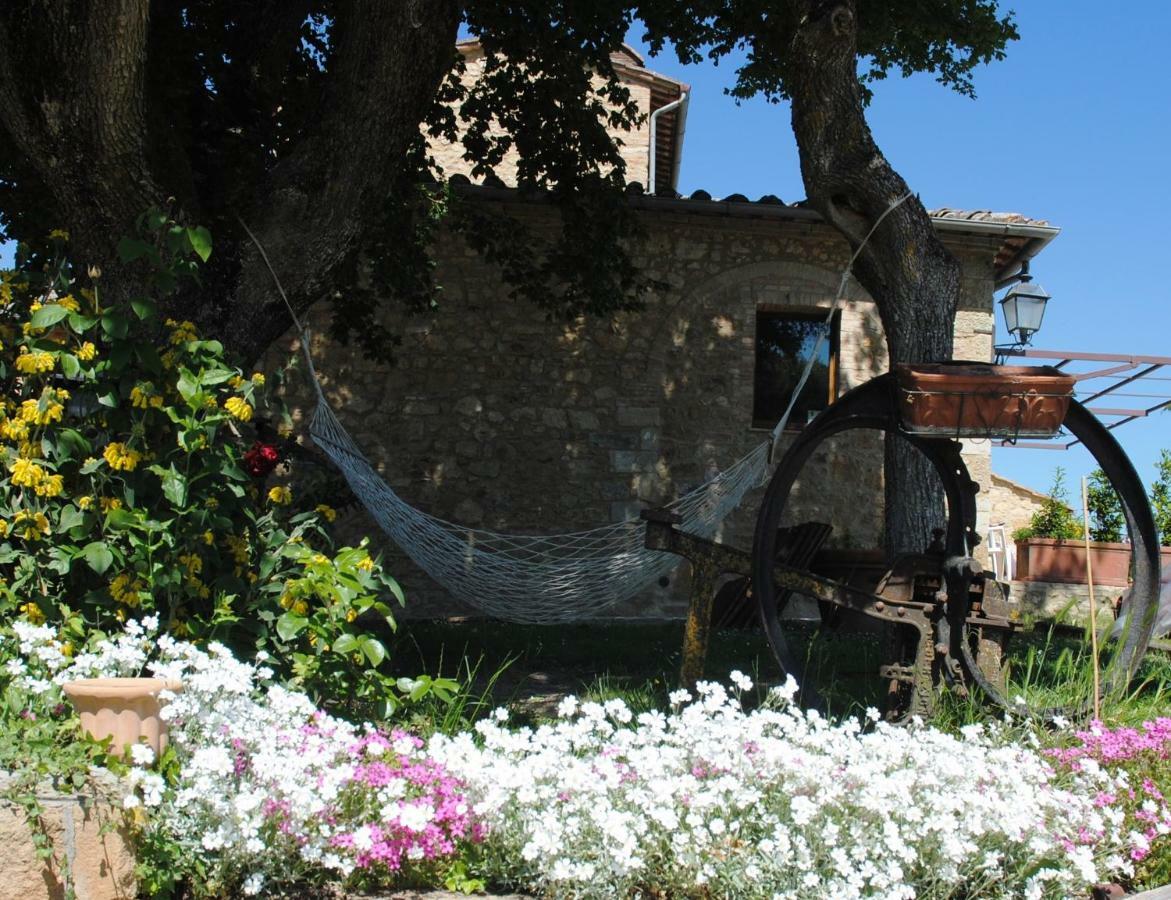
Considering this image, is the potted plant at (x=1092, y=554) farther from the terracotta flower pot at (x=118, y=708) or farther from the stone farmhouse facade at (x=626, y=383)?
the terracotta flower pot at (x=118, y=708)

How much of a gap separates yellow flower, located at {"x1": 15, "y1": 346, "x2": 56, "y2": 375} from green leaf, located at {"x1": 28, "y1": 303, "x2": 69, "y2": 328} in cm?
8

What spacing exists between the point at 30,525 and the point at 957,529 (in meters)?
2.92

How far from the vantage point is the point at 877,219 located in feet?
15.1

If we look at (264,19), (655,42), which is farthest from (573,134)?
(264,19)

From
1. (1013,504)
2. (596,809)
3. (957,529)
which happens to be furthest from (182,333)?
(1013,504)

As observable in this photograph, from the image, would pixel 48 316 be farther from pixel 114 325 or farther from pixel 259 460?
pixel 259 460

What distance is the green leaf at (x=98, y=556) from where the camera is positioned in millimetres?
3105

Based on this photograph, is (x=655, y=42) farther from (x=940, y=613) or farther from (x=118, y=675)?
(x=118, y=675)

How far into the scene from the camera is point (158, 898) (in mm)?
2391

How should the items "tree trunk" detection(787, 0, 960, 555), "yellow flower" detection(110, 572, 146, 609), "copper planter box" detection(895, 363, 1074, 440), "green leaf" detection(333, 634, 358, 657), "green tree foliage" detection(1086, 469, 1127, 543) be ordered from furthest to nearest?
"green tree foliage" detection(1086, 469, 1127, 543) < "tree trunk" detection(787, 0, 960, 555) < "copper planter box" detection(895, 363, 1074, 440) < "green leaf" detection(333, 634, 358, 657) < "yellow flower" detection(110, 572, 146, 609)

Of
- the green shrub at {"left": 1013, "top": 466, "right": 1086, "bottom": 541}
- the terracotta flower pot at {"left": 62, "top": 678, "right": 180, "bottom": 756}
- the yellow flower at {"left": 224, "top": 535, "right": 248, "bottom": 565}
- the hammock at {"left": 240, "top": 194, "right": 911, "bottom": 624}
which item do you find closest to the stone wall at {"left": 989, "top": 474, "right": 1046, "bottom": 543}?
the green shrub at {"left": 1013, "top": 466, "right": 1086, "bottom": 541}

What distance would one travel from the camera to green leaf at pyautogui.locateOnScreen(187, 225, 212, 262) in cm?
348

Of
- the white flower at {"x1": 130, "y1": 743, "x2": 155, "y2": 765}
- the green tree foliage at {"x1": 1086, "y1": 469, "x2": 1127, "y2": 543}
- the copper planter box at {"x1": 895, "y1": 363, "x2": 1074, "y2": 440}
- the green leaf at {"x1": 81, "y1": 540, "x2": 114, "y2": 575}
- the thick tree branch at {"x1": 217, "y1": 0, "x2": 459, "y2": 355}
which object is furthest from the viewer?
the green tree foliage at {"x1": 1086, "y1": 469, "x2": 1127, "y2": 543}

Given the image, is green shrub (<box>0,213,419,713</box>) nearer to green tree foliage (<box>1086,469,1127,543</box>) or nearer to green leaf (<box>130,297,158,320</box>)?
green leaf (<box>130,297,158,320</box>)
